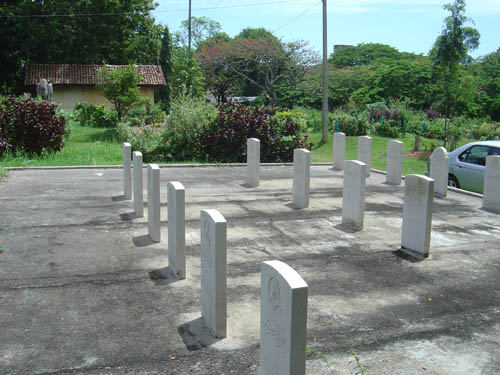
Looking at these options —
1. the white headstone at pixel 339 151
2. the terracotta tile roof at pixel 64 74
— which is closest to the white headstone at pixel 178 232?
the white headstone at pixel 339 151

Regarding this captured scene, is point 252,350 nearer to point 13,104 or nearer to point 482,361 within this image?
point 482,361

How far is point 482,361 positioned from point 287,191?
27.4ft

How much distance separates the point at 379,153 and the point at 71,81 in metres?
25.3

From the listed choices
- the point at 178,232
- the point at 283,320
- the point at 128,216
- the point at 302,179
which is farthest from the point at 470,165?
the point at 283,320

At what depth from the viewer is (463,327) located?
18.1ft

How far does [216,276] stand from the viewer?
5281mm

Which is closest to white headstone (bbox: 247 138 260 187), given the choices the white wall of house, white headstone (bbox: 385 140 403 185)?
white headstone (bbox: 385 140 403 185)

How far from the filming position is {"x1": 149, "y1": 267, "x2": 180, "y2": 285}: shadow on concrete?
21.9ft

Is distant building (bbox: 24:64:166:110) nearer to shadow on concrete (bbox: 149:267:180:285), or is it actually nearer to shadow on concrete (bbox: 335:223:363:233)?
shadow on concrete (bbox: 335:223:363:233)

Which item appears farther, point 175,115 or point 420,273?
point 175,115

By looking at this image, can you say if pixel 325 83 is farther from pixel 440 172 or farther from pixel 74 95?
pixel 74 95

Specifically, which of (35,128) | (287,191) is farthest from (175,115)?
(287,191)

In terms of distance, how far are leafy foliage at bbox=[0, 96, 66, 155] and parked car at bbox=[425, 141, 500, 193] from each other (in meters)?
12.4

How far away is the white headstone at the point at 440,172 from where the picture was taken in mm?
12599
